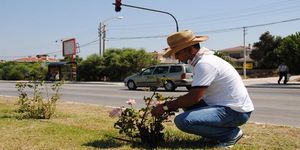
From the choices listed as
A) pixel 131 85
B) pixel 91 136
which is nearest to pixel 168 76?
pixel 131 85

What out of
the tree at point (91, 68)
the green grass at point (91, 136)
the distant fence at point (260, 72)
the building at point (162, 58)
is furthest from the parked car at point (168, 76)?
the distant fence at point (260, 72)

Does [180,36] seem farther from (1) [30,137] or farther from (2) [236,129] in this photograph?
(1) [30,137]

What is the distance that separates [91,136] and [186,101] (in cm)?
197

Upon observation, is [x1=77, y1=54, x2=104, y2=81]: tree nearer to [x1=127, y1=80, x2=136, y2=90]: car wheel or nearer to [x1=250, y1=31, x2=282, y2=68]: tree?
[x1=127, y1=80, x2=136, y2=90]: car wheel

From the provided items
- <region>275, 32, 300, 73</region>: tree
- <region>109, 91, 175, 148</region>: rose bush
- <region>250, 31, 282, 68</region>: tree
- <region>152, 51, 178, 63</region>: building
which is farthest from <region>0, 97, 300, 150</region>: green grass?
<region>250, 31, 282, 68</region>: tree

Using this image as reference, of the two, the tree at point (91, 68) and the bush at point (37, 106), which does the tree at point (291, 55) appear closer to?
the tree at point (91, 68)

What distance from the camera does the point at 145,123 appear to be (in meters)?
6.06

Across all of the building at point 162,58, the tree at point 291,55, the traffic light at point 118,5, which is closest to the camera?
the building at point 162,58

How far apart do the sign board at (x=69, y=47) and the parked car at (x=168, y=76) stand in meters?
29.1

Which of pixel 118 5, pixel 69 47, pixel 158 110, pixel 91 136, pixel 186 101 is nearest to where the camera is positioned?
pixel 186 101

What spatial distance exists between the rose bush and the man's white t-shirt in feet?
1.97

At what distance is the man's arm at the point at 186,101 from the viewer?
17.6 feet

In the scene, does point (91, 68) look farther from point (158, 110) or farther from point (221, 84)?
point (221, 84)

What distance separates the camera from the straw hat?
561 centimetres
